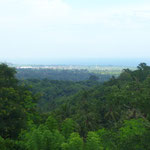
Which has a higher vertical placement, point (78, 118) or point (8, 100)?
point (8, 100)

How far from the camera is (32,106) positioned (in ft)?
47.0

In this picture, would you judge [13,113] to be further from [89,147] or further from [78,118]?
[78,118]

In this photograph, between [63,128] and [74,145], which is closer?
[74,145]

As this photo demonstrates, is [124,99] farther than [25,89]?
No

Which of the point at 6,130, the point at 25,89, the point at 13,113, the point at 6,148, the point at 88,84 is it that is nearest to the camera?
the point at 6,148

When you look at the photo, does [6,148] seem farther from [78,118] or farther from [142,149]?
[78,118]

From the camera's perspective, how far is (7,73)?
1505cm

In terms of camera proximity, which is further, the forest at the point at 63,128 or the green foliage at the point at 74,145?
the forest at the point at 63,128

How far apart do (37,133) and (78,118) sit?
1650cm

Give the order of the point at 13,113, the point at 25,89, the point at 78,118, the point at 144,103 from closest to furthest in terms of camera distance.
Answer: the point at 144,103 → the point at 13,113 → the point at 25,89 → the point at 78,118

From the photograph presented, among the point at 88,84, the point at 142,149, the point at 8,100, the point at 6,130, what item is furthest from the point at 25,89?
the point at 88,84

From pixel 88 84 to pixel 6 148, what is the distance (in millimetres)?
73983

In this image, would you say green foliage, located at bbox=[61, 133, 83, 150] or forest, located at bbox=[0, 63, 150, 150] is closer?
green foliage, located at bbox=[61, 133, 83, 150]

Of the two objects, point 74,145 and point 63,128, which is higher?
point 74,145
